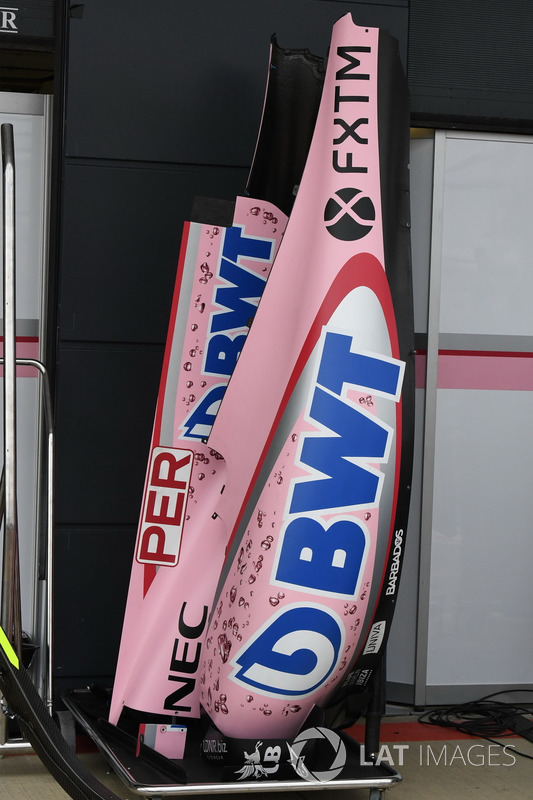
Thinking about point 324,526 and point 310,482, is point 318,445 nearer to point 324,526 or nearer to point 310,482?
point 310,482

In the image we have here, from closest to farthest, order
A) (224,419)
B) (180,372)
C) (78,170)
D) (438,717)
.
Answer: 1. (224,419)
2. (180,372)
3. (78,170)
4. (438,717)

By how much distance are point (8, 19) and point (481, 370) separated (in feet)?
6.62

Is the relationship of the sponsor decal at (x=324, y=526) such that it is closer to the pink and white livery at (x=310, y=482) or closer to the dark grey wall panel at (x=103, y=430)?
the pink and white livery at (x=310, y=482)

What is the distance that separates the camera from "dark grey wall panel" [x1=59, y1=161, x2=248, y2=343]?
10.5ft

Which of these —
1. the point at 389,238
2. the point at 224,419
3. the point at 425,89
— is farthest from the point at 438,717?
the point at 425,89

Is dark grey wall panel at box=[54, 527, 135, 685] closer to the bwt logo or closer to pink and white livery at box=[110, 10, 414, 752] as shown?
pink and white livery at box=[110, 10, 414, 752]

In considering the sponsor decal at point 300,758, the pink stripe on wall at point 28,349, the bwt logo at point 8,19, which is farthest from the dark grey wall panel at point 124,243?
the sponsor decal at point 300,758

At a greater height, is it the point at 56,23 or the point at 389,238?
the point at 56,23

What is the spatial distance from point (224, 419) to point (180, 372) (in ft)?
0.95

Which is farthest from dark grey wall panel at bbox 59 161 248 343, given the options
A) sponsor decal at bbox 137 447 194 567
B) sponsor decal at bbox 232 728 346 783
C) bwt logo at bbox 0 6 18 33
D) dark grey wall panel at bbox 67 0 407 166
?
sponsor decal at bbox 232 728 346 783

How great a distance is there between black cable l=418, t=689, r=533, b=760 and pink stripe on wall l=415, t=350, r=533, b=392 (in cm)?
114

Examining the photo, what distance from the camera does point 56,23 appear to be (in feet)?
10.5

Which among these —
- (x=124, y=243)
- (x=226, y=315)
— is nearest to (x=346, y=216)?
Answer: (x=226, y=315)

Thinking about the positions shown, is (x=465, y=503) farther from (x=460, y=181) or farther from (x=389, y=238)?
(x=389, y=238)
